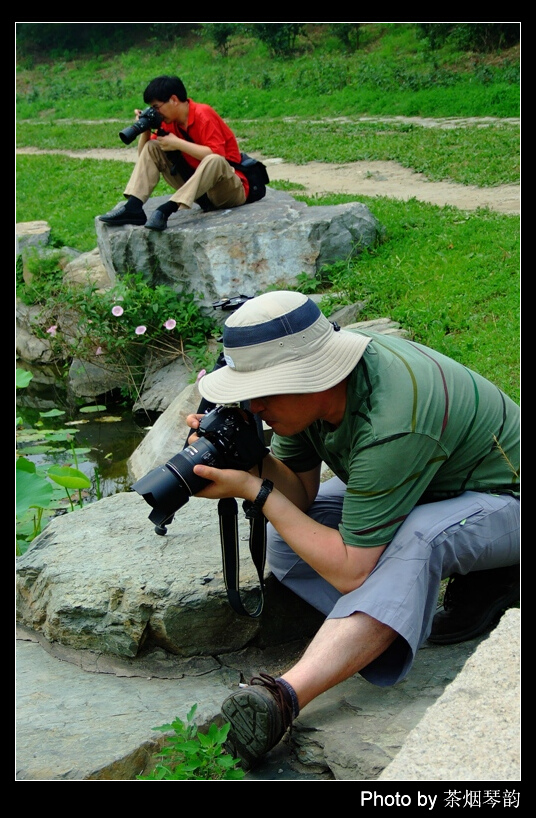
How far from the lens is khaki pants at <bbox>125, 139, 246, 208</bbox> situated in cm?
592

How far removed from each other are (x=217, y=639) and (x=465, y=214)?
4.56m

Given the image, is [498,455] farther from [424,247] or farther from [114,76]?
[114,76]

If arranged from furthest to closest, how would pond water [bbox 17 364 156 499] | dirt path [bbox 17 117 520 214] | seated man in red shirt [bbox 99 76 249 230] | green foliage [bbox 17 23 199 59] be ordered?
green foliage [bbox 17 23 199 59]
dirt path [bbox 17 117 520 214]
seated man in red shirt [bbox 99 76 249 230]
pond water [bbox 17 364 156 499]

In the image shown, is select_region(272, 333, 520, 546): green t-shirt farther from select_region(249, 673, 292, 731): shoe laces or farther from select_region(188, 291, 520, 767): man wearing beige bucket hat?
select_region(249, 673, 292, 731): shoe laces

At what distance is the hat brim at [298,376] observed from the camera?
212cm

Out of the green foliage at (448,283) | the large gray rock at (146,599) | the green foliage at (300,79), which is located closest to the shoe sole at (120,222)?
the green foliage at (448,283)

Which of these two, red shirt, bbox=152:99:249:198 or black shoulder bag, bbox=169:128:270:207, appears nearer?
red shirt, bbox=152:99:249:198

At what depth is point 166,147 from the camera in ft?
19.3

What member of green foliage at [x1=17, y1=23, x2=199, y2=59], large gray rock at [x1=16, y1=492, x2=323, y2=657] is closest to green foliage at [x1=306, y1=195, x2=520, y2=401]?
large gray rock at [x1=16, y1=492, x2=323, y2=657]

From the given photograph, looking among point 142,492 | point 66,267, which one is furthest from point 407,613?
point 66,267

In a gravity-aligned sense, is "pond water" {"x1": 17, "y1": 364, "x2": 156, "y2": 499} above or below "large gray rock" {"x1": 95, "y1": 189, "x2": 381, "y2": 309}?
below

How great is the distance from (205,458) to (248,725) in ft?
2.20

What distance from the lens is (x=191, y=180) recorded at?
5.93 m

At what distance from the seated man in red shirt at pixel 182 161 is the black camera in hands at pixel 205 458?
3.82m
